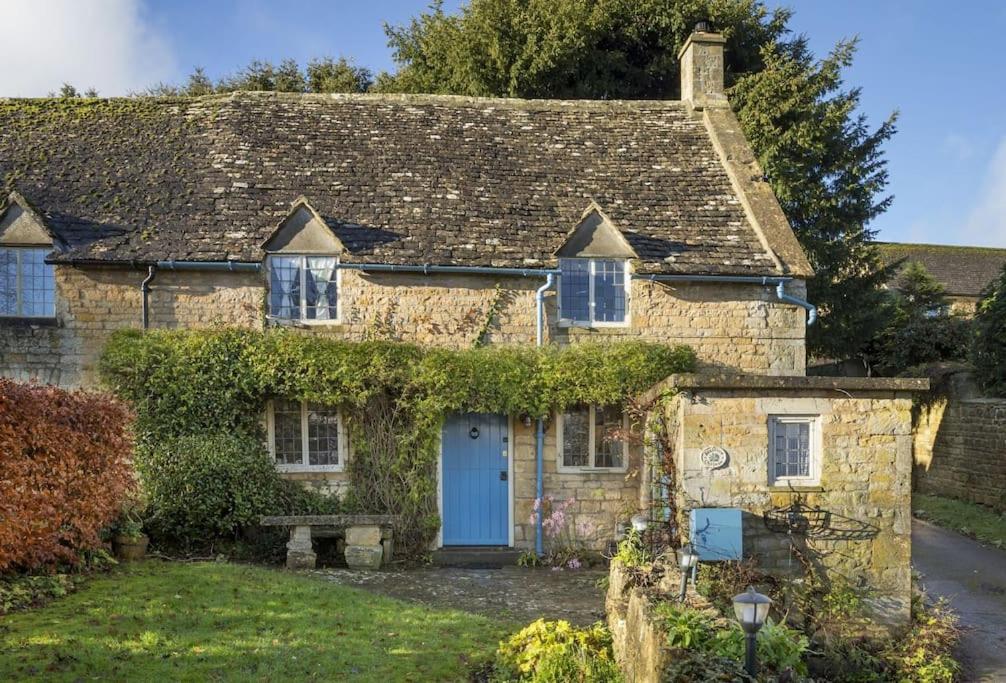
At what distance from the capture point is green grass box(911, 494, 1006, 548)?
16.5 m

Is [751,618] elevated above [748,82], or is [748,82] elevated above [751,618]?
[748,82]

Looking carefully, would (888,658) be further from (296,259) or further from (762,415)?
(296,259)

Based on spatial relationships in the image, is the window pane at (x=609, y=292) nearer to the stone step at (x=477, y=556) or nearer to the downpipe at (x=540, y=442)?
the downpipe at (x=540, y=442)

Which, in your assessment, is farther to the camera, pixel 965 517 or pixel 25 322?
pixel 965 517

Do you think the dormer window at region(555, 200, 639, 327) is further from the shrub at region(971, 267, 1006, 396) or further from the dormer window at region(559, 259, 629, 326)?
the shrub at region(971, 267, 1006, 396)

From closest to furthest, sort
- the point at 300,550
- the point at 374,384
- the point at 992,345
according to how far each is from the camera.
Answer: the point at 300,550
the point at 374,384
the point at 992,345

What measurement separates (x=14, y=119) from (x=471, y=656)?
1542cm

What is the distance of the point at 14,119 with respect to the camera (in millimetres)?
16609

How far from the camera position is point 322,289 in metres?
14.3

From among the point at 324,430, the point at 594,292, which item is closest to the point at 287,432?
the point at 324,430

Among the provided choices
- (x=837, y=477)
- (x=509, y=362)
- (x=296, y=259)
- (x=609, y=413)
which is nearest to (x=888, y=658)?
(x=837, y=477)

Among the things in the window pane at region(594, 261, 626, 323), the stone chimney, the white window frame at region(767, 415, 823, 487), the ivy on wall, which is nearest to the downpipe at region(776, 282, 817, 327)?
the ivy on wall

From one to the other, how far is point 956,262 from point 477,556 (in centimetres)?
3673

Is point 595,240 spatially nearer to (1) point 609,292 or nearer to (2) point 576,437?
(1) point 609,292
